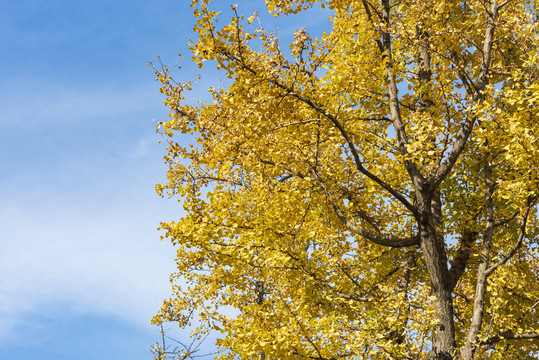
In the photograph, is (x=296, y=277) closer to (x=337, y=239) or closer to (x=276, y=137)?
(x=337, y=239)

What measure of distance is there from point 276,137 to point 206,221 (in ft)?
7.92

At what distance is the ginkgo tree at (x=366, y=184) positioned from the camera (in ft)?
27.8

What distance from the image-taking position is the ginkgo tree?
8.48m

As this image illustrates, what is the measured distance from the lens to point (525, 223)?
8891 millimetres

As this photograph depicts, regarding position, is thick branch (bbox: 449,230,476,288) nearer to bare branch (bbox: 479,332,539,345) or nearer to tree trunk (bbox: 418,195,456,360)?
tree trunk (bbox: 418,195,456,360)

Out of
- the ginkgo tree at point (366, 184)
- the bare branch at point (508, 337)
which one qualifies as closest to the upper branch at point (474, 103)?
the ginkgo tree at point (366, 184)

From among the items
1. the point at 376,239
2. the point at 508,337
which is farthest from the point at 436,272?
the point at 508,337

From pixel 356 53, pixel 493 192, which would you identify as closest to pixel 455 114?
pixel 493 192

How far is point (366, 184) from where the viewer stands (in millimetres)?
10992

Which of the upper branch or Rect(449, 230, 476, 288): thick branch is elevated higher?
the upper branch

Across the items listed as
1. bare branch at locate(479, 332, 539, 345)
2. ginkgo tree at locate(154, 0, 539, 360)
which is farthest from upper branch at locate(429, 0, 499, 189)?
bare branch at locate(479, 332, 539, 345)

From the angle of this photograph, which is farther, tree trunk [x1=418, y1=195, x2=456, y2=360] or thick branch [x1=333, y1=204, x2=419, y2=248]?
thick branch [x1=333, y1=204, x2=419, y2=248]

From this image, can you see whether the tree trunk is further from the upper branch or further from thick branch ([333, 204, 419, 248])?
the upper branch

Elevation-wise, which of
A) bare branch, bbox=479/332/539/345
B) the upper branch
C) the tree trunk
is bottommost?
bare branch, bbox=479/332/539/345
